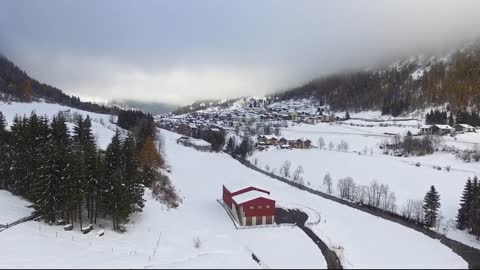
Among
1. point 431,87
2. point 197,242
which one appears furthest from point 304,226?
point 431,87

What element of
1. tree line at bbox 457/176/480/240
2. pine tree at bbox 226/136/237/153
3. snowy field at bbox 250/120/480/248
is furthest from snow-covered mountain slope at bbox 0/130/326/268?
pine tree at bbox 226/136/237/153

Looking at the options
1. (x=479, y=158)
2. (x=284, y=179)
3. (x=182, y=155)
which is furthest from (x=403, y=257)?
(x=182, y=155)

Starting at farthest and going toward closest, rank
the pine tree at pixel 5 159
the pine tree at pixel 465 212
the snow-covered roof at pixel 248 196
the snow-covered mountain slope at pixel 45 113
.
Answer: the snow-covered mountain slope at pixel 45 113, the pine tree at pixel 465 212, the snow-covered roof at pixel 248 196, the pine tree at pixel 5 159

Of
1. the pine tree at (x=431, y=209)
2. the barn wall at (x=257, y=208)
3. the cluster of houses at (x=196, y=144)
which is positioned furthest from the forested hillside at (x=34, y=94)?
the pine tree at (x=431, y=209)

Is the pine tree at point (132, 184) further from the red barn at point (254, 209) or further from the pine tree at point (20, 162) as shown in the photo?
the red barn at point (254, 209)

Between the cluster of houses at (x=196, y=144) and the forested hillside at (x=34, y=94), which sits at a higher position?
the forested hillside at (x=34, y=94)

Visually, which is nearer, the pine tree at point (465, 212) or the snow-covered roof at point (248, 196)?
the snow-covered roof at point (248, 196)

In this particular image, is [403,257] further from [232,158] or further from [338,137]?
[338,137]
